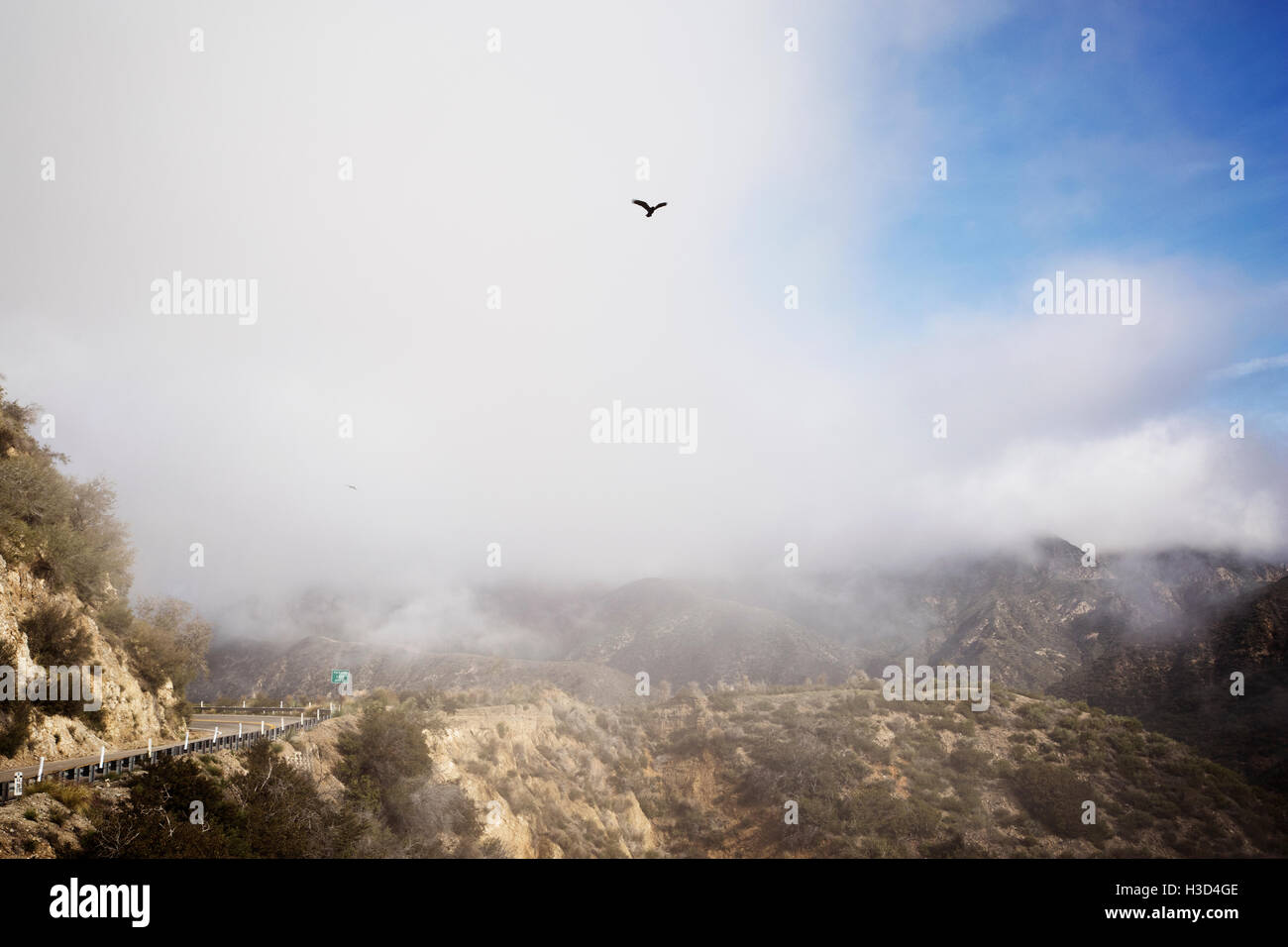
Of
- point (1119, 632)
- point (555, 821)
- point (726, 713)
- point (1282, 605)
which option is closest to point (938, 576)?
point (1119, 632)

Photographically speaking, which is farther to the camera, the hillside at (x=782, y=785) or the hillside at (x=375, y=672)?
the hillside at (x=375, y=672)

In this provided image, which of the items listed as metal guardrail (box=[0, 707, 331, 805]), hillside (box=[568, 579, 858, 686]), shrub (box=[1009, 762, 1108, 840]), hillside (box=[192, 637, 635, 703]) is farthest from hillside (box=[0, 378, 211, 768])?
hillside (box=[568, 579, 858, 686])

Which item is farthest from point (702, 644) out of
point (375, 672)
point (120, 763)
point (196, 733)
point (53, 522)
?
point (120, 763)

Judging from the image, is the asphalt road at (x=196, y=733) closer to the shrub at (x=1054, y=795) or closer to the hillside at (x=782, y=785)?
the hillside at (x=782, y=785)

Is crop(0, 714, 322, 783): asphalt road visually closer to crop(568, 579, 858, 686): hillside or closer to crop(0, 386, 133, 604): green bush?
crop(0, 386, 133, 604): green bush
